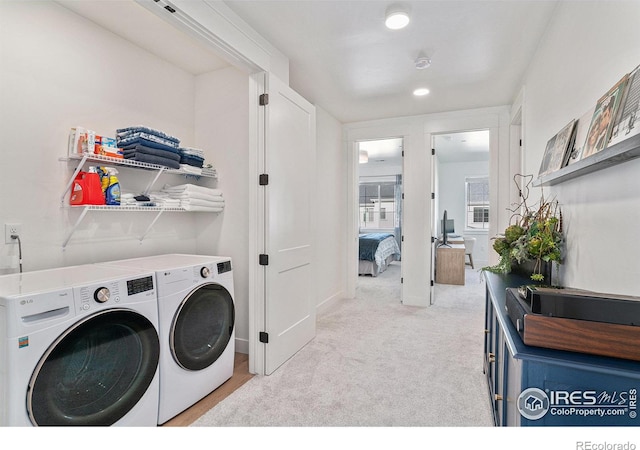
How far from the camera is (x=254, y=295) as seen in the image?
244 cm

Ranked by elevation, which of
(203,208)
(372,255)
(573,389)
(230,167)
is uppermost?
(230,167)

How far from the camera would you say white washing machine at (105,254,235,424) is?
71.6 inches

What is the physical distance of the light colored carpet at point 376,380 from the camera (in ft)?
6.20

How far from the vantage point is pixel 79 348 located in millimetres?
1405

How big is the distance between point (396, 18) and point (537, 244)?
159 centimetres

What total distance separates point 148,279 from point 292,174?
4.57 ft

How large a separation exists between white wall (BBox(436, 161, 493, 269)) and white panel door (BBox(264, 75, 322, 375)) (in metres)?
5.74

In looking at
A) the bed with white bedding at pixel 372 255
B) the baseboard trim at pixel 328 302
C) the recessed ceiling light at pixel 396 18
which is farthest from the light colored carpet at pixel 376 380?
the recessed ceiling light at pixel 396 18

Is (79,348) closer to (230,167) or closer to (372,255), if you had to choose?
(230,167)

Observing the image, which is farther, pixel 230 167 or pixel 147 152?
pixel 230 167

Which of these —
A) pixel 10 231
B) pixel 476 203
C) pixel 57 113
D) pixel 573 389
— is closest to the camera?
pixel 573 389

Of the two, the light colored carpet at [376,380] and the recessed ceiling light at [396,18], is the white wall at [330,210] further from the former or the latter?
the recessed ceiling light at [396,18]

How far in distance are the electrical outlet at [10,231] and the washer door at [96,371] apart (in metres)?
0.83

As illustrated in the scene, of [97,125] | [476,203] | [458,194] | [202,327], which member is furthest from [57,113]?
[476,203]
